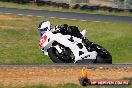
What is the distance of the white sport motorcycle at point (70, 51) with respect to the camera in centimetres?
1869

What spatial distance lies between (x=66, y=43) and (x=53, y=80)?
4742 mm

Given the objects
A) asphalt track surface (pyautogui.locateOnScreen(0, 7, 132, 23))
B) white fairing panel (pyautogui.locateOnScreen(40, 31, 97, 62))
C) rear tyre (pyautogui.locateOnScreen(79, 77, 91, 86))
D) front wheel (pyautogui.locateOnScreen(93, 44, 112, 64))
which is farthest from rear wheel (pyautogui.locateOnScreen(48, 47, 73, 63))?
asphalt track surface (pyautogui.locateOnScreen(0, 7, 132, 23))

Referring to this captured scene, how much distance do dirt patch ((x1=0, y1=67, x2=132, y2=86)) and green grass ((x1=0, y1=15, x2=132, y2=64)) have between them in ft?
16.6

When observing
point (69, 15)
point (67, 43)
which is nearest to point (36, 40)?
point (67, 43)

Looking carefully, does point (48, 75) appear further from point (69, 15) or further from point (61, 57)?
point (69, 15)

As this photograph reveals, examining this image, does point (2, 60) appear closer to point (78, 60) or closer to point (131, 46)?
point (78, 60)

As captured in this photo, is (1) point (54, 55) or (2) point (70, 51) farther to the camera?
(1) point (54, 55)

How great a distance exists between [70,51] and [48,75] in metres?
3.91

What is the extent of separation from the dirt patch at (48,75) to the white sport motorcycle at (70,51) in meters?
2.09

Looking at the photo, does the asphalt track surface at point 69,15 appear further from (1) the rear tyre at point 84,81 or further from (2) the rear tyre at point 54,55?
(1) the rear tyre at point 84,81

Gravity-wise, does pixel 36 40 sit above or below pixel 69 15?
below

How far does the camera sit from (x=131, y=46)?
27875mm

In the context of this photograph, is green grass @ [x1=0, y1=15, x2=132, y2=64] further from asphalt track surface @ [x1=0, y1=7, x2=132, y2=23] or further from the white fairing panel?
the white fairing panel

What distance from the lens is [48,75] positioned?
15.5m
